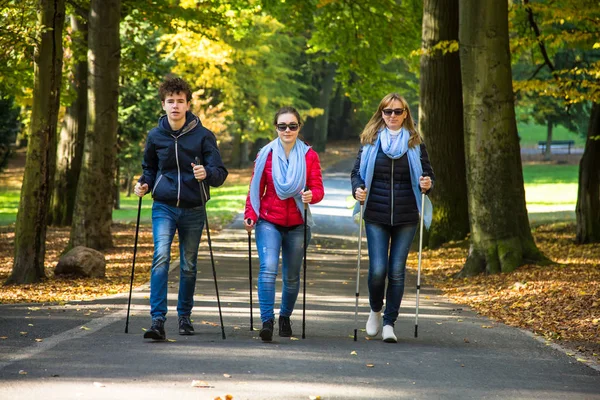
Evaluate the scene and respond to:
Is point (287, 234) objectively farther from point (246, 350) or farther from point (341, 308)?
point (341, 308)

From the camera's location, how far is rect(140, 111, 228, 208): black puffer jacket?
28.3 feet

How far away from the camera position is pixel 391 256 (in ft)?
30.0

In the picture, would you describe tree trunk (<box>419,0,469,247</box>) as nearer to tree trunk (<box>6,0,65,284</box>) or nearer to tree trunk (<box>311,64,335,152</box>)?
tree trunk (<box>6,0,65,284</box>)

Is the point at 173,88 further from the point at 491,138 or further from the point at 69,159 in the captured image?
the point at 69,159

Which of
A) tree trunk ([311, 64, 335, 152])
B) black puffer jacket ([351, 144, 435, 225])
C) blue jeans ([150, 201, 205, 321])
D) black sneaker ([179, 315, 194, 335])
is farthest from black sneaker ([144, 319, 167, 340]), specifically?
tree trunk ([311, 64, 335, 152])

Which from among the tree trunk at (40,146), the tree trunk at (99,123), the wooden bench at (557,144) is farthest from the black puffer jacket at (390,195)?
the wooden bench at (557,144)

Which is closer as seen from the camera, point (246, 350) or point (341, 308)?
point (246, 350)

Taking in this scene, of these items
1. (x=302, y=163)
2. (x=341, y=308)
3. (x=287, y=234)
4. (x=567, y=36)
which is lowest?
(x=341, y=308)

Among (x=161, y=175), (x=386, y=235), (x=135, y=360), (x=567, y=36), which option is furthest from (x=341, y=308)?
(x=567, y=36)

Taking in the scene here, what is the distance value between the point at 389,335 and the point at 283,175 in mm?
1614

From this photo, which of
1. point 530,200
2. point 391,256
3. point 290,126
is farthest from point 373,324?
point 530,200

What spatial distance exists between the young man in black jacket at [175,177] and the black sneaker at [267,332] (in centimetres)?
80

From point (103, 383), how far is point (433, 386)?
6.87 ft

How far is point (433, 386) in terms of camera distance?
22.6 ft
